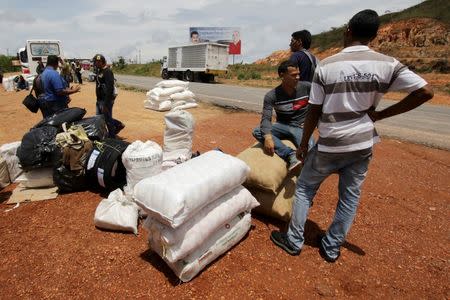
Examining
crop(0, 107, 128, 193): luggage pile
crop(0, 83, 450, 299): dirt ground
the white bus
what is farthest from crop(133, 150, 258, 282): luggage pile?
the white bus

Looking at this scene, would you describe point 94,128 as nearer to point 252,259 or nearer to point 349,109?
point 252,259

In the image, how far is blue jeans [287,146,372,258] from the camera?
8.19 feet

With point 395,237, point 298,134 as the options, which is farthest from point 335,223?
point 298,134

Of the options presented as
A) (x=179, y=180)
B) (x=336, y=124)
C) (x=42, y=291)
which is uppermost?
(x=336, y=124)

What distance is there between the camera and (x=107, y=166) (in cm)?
357

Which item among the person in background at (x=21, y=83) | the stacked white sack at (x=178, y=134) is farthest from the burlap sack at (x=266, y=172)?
the person in background at (x=21, y=83)

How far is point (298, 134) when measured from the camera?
3.45 m

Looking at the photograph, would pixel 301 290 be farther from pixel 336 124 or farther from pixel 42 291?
pixel 42 291

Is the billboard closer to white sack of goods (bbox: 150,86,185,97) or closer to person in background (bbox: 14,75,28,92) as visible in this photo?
person in background (bbox: 14,75,28,92)

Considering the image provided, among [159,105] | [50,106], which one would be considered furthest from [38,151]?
[159,105]

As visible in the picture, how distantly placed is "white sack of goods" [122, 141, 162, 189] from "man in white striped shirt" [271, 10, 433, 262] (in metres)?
1.50

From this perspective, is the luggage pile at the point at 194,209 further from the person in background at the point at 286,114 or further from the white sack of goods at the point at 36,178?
the white sack of goods at the point at 36,178

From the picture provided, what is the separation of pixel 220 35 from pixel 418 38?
30269 millimetres

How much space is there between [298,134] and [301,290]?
1.57 meters
